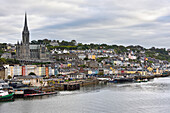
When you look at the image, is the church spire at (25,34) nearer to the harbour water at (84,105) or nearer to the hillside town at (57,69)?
the hillside town at (57,69)

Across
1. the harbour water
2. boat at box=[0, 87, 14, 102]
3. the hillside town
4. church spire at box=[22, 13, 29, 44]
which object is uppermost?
church spire at box=[22, 13, 29, 44]

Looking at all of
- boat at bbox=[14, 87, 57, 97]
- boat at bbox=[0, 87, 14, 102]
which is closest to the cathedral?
boat at bbox=[14, 87, 57, 97]

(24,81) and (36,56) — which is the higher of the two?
(36,56)

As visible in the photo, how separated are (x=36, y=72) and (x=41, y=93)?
24.9 meters

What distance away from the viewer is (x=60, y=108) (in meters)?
32.4

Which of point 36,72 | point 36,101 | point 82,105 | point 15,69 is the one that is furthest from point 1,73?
point 82,105

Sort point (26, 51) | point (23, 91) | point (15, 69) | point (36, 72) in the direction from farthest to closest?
1. point (26, 51)
2. point (36, 72)
3. point (15, 69)
4. point (23, 91)

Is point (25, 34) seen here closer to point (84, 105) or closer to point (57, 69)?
point (57, 69)

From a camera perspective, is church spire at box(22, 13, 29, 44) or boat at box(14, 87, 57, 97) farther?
church spire at box(22, 13, 29, 44)

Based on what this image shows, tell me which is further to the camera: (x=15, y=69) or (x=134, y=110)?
(x=15, y=69)

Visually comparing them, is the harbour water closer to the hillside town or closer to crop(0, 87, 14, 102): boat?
crop(0, 87, 14, 102): boat

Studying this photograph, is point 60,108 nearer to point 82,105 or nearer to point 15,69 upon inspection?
point 82,105

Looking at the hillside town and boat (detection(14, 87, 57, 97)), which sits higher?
the hillside town

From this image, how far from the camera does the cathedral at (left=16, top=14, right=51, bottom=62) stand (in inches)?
3755
